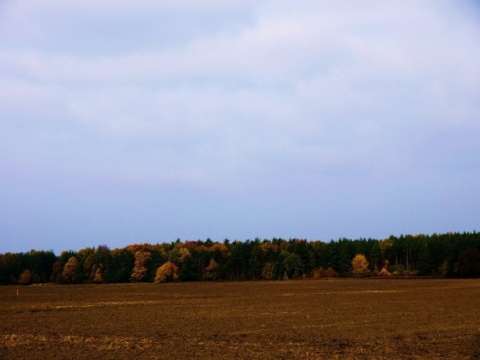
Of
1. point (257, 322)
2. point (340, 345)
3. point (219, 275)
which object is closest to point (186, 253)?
point (219, 275)

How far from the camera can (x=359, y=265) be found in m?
164

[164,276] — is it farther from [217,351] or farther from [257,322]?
[217,351]

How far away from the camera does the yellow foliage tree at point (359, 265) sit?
16350cm

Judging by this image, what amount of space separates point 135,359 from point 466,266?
120868mm

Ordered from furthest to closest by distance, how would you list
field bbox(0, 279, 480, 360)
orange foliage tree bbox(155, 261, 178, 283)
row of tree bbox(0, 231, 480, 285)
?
row of tree bbox(0, 231, 480, 285), orange foliage tree bbox(155, 261, 178, 283), field bbox(0, 279, 480, 360)

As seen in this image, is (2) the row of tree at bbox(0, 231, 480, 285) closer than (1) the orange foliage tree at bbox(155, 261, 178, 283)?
No

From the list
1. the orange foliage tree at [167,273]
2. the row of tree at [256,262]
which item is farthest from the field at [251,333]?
the row of tree at [256,262]

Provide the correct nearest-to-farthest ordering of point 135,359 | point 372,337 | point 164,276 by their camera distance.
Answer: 1. point 135,359
2. point 372,337
3. point 164,276

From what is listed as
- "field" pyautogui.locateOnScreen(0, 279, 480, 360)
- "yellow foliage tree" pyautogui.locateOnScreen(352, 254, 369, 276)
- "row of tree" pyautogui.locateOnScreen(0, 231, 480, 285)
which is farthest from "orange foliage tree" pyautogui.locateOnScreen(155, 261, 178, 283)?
"field" pyautogui.locateOnScreen(0, 279, 480, 360)

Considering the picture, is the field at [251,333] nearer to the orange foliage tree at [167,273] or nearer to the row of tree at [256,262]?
the orange foliage tree at [167,273]

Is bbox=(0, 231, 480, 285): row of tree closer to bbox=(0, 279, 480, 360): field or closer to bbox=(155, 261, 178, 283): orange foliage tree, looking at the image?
bbox=(155, 261, 178, 283): orange foliage tree

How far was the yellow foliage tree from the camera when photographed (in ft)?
536

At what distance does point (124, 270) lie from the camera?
166m

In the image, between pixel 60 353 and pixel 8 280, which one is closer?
pixel 60 353
